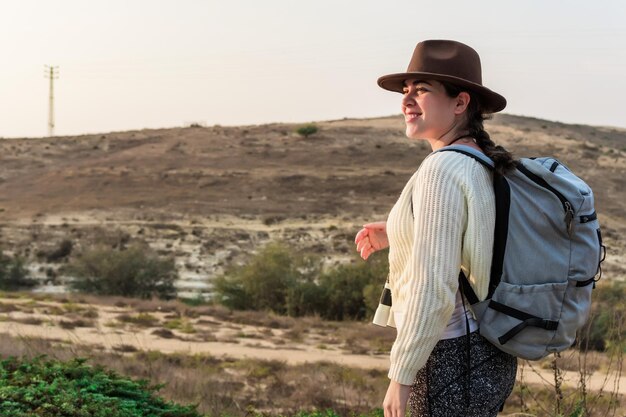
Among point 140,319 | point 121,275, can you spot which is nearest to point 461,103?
point 140,319

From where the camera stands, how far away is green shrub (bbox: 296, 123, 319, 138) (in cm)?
7072

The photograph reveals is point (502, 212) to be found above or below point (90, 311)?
above

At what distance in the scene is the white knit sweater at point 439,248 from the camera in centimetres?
237

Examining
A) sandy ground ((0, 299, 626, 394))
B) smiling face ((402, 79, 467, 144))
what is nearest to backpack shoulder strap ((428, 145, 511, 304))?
smiling face ((402, 79, 467, 144))

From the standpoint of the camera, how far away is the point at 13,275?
36.3 meters

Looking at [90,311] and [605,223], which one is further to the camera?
[605,223]

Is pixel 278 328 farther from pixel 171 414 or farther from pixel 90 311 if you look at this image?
pixel 171 414

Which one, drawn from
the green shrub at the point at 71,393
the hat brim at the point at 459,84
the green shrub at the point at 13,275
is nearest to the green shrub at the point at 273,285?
the green shrub at the point at 13,275

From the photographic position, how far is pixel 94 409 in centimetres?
472

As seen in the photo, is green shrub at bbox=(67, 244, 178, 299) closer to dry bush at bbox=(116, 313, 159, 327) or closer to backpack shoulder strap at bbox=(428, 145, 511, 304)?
dry bush at bbox=(116, 313, 159, 327)

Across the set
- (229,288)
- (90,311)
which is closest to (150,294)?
(229,288)

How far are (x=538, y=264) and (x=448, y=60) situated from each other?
749 mm

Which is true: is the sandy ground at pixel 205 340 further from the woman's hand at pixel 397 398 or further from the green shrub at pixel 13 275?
the woman's hand at pixel 397 398

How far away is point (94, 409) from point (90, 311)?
21695 mm
